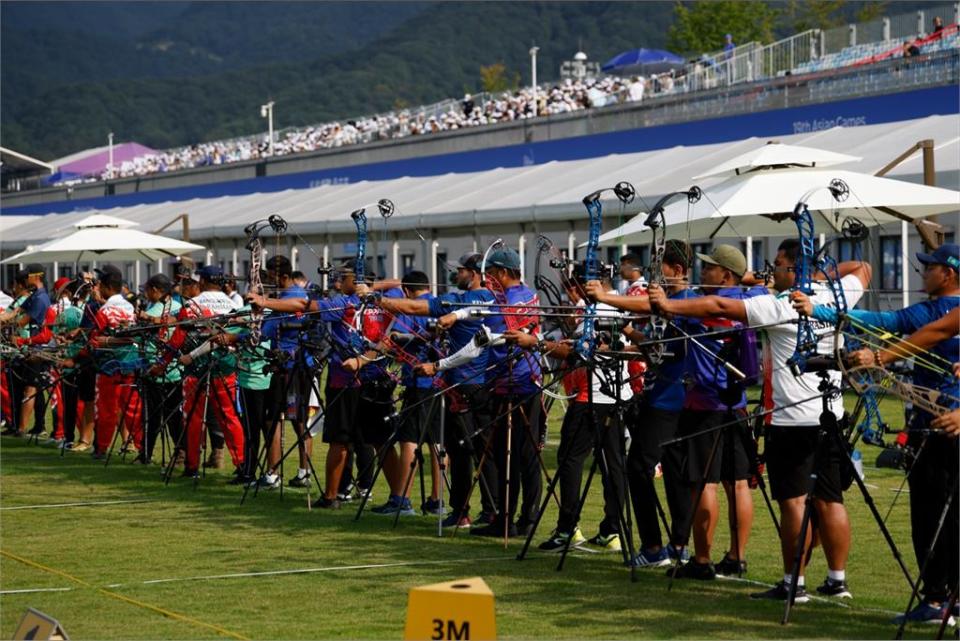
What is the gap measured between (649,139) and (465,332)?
27.4 meters

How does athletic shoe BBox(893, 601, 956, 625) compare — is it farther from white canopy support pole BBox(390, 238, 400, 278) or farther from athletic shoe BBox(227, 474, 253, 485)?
white canopy support pole BBox(390, 238, 400, 278)

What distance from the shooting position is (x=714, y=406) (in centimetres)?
909

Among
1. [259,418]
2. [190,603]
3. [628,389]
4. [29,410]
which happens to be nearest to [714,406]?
[628,389]

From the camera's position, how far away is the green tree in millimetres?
77688

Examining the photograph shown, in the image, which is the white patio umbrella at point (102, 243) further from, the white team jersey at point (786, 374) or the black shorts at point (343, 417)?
the white team jersey at point (786, 374)

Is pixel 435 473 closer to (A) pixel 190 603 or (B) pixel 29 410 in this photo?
(A) pixel 190 603

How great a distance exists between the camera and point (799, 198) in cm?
1161

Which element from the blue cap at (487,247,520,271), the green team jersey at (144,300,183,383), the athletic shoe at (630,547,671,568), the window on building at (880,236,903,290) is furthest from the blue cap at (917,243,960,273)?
the window on building at (880,236,903,290)

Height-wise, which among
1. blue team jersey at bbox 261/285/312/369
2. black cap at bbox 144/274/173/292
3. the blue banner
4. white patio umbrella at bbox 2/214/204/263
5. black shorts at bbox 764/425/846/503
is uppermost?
the blue banner

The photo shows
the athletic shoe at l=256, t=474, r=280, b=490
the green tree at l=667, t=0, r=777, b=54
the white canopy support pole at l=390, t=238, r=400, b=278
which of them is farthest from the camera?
the green tree at l=667, t=0, r=777, b=54

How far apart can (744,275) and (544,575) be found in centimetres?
211

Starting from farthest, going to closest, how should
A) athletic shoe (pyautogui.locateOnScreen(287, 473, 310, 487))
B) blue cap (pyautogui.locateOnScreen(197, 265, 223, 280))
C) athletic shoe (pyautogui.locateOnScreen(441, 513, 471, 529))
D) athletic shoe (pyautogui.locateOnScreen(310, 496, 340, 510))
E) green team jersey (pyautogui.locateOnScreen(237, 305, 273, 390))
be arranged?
blue cap (pyautogui.locateOnScreen(197, 265, 223, 280)) < athletic shoe (pyautogui.locateOnScreen(287, 473, 310, 487)) < green team jersey (pyautogui.locateOnScreen(237, 305, 273, 390)) < athletic shoe (pyautogui.locateOnScreen(310, 496, 340, 510)) < athletic shoe (pyautogui.locateOnScreen(441, 513, 471, 529))

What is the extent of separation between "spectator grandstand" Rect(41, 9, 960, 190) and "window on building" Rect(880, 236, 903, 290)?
32.1 feet

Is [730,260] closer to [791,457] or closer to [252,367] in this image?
[791,457]
